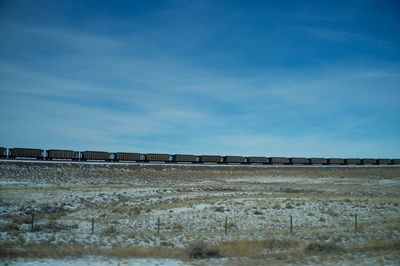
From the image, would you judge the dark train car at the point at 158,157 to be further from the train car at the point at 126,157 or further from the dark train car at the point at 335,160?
the dark train car at the point at 335,160

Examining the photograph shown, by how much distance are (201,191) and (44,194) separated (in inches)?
683

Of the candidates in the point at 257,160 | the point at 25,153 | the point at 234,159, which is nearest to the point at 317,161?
the point at 257,160

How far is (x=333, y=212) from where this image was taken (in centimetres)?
3102

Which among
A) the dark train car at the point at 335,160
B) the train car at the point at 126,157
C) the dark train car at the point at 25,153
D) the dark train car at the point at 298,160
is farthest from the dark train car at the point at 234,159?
the dark train car at the point at 25,153

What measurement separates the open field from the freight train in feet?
31.1

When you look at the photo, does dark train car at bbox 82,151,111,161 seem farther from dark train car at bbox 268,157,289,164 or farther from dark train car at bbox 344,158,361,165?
dark train car at bbox 344,158,361,165

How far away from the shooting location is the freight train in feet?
Result: 196

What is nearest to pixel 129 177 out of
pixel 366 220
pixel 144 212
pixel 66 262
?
pixel 144 212

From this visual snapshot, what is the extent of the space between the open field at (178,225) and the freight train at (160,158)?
9.47 meters

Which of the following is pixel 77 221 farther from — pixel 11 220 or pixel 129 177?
pixel 129 177

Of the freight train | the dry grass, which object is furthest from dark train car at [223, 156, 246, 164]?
the dry grass

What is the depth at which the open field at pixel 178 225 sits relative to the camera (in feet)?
59.8

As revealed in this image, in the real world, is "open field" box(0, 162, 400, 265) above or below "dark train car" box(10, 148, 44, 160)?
below

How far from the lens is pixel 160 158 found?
7262 cm
